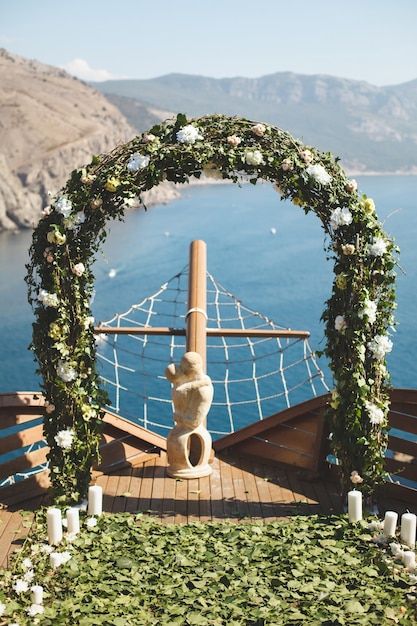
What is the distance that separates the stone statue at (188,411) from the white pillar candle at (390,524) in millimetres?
1650

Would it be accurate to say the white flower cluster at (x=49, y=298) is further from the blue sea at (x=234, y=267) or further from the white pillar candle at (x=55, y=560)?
the blue sea at (x=234, y=267)

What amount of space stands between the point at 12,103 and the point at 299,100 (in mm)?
82523

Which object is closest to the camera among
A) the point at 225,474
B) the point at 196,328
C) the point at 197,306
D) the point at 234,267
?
the point at 225,474

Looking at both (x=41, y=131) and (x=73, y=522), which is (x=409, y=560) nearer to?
(x=73, y=522)

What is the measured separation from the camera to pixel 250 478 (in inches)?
235

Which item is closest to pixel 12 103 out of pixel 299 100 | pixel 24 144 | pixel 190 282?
pixel 24 144

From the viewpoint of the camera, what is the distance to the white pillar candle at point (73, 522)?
16.0 ft

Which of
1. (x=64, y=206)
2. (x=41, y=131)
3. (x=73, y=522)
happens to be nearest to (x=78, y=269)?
(x=64, y=206)

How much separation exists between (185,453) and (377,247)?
2.16m

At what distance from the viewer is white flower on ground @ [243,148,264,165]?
5.06 metres

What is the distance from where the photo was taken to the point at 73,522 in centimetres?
486

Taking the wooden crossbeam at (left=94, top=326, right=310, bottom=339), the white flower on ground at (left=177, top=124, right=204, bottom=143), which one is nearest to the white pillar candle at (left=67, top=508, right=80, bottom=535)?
the wooden crossbeam at (left=94, top=326, right=310, bottom=339)

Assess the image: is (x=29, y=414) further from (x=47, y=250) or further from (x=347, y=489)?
→ (x=347, y=489)

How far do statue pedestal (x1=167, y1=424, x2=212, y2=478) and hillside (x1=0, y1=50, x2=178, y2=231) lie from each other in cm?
4132
